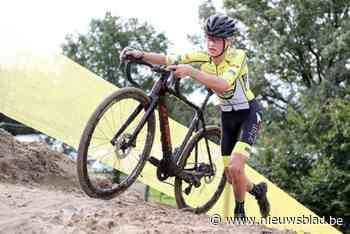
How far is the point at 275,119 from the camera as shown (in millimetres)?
30000

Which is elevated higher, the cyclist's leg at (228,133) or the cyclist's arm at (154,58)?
the cyclist's arm at (154,58)

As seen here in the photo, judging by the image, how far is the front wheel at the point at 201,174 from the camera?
20.0 feet

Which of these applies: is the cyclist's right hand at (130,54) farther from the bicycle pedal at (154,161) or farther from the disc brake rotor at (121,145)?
the bicycle pedal at (154,161)

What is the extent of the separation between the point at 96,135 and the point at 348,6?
2690cm

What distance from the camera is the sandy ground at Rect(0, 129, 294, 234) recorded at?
13.3 feet

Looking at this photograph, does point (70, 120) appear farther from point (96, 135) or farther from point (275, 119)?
point (275, 119)

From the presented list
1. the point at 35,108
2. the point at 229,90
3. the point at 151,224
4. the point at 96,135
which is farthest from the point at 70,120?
the point at 151,224

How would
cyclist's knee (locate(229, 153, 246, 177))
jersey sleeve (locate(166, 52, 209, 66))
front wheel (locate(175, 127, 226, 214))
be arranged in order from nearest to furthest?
1. cyclist's knee (locate(229, 153, 246, 177))
2. jersey sleeve (locate(166, 52, 209, 66))
3. front wheel (locate(175, 127, 226, 214))

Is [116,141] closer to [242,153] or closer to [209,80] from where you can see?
[209,80]

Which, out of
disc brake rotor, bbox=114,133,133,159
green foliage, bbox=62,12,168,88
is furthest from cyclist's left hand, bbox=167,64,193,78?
green foliage, bbox=62,12,168,88

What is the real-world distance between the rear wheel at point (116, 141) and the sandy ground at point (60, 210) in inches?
7.5

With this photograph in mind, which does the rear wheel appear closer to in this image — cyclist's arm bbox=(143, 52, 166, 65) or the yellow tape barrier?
cyclist's arm bbox=(143, 52, 166, 65)

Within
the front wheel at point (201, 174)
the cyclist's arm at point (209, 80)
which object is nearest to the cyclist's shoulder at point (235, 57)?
the cyclist's arm at point (209, 80)

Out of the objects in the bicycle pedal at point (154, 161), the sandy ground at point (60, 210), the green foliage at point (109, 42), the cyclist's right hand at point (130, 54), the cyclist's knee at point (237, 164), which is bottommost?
the sandy ground at point (60, 210)
